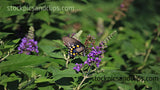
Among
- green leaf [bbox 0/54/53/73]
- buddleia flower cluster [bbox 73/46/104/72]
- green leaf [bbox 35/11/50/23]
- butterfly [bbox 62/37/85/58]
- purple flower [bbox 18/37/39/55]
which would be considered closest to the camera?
green leaf [bbox 0/54/53/73]

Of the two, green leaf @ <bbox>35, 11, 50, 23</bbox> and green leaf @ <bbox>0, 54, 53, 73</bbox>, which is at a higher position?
green leaf @ <bbox>35, 11, 50, 23</bbox>

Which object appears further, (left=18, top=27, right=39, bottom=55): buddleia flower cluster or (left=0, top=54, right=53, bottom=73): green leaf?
(left=18, top=27, right=39, bottom=55): buddleia flower cluster

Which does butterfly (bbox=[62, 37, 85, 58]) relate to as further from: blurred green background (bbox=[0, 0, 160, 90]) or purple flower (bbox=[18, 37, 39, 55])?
purple flower (bbox=[18, 37, 39, 55])

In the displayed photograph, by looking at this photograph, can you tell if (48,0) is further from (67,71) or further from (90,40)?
(67,71)

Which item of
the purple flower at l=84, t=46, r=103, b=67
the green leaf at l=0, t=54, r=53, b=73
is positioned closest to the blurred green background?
the green leaf at l=0, t=54, r=53, b=73

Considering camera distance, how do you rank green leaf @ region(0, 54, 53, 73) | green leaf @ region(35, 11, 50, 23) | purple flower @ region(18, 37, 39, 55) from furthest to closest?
green leaf @ region(35, 11, 50, 23) → purple flower @ region(18, 37, 39, 55) → green leaf @ region(0, 54, 53, 73)

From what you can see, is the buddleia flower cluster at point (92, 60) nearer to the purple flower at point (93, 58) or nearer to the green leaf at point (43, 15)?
the purple flower at point (93, 58)

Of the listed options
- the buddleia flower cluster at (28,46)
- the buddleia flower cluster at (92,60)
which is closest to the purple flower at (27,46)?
the buddleia flower cluster at (28,46)

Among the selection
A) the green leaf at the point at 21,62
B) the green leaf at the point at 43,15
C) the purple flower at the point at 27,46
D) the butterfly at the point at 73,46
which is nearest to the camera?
the green leaf at the point at 21,62
